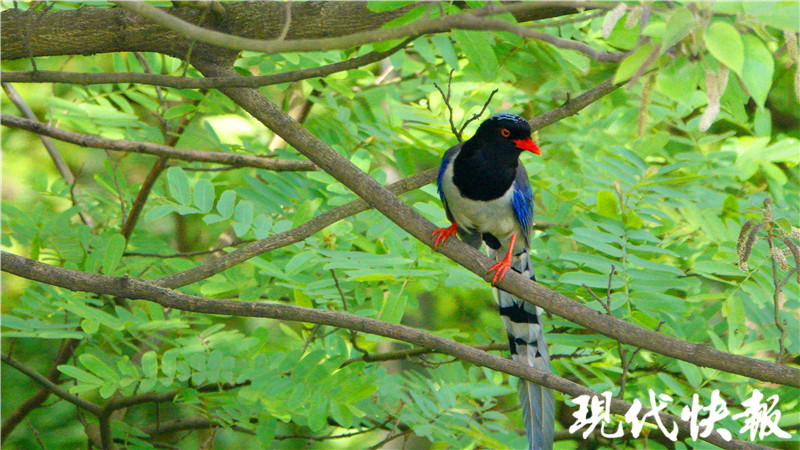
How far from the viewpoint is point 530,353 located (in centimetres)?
315

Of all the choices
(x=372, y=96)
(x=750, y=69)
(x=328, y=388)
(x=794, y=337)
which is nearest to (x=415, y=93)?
(x=372, y=96)

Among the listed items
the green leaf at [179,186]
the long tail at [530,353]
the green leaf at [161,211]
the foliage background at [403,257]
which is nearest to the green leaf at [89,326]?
the foliage background at [403,257]

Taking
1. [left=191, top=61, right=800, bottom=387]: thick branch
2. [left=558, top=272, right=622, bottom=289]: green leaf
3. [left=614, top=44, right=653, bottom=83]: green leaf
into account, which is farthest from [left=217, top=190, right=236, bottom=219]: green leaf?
[left=614, top=44, right=653, bottom=83]: green leaf

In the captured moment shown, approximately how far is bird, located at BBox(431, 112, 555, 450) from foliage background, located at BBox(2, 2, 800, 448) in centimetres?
13

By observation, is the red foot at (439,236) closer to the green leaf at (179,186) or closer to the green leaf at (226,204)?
the green leaf at (226,204)

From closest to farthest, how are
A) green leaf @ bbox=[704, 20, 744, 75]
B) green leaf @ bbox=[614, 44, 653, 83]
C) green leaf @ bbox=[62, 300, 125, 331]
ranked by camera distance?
green leaf @ bbox=[704, 20, 744, 75] → green leaf @ bbox=[614, 44, 653, 83] → green leaf @ bbox=[62, 300, 125, 331]

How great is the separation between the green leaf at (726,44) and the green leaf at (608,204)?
1.77 metres

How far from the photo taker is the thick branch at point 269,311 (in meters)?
2.53

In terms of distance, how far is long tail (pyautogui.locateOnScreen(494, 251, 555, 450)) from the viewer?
3010 millimetres

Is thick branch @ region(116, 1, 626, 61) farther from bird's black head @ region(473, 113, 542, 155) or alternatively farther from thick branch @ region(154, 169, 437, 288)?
bird's black head @ region(473, 113, 542, 155)

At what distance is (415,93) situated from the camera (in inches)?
177

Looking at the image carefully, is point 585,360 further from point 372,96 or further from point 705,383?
point 372,96

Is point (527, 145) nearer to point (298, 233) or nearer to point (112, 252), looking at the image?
point (298, 233)

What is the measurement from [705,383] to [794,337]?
0.39m
